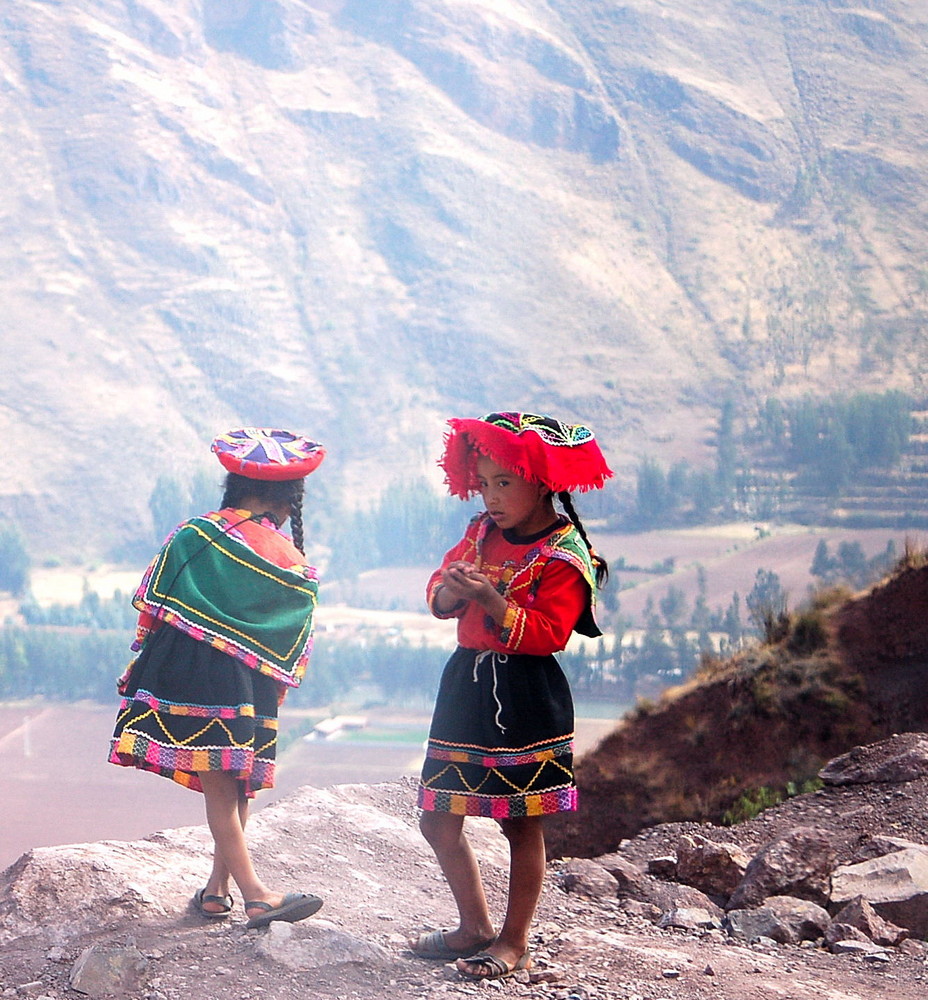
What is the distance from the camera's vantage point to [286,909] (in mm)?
3172

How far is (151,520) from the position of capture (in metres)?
62.7

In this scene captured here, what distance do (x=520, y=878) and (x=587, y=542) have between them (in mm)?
855

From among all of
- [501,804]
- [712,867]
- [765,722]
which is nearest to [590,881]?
[712,867]

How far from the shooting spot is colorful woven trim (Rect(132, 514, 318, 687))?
126 inches

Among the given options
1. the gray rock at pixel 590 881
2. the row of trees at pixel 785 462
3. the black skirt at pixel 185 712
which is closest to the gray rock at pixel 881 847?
the gray rock at pixel 590 881

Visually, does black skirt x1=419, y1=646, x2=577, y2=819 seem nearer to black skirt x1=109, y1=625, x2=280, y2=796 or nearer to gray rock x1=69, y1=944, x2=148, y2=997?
black skirt x1=109, y1=625, x2=280, y2=796

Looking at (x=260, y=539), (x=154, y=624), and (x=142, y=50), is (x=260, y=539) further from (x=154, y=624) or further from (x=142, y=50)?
(x=142, y=50)

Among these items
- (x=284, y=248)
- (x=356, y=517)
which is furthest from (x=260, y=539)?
(x=284, y=248)

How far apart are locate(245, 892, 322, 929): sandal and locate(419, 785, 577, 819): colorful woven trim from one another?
0.52m

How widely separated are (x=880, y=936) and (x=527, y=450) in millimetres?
2087

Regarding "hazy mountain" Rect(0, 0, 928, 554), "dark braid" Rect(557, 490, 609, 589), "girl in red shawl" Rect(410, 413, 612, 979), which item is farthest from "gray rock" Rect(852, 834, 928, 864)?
"hazy mountain" Rect(0, 0, 928, 554)

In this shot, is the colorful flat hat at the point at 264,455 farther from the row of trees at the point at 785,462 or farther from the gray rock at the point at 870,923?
the row of trees at the point at 785,462

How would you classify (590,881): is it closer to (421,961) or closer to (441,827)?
(421,961)

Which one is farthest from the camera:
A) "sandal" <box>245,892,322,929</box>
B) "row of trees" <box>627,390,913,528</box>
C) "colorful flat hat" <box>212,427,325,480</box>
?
"row of trees" <box>627,390,913,528</box>
